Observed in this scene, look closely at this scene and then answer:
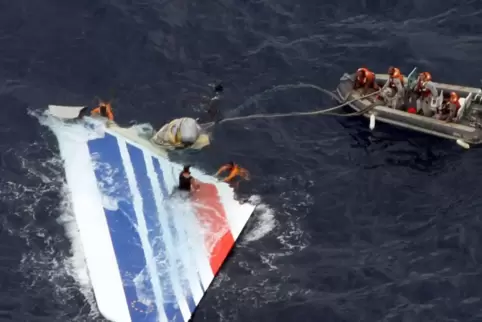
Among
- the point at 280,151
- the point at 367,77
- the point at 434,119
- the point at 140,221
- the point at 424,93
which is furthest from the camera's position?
the point at 367,77

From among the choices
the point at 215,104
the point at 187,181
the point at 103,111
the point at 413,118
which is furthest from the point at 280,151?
the point at 103,111

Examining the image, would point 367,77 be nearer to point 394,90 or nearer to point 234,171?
point 394,90

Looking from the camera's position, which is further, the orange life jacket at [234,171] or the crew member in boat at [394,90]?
the crew member in boat at [394,90]

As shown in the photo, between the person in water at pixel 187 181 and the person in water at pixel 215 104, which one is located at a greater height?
the person in water at pixel 215 104

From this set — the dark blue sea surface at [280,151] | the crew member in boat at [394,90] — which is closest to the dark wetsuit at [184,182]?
the dark blue sea surface at [280,151]

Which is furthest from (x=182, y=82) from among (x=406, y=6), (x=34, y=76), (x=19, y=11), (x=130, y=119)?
(x=406, y=6)

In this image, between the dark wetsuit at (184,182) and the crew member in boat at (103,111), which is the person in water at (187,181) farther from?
the crew member in boat at (103,111)

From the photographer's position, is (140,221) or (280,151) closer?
(140,221)
